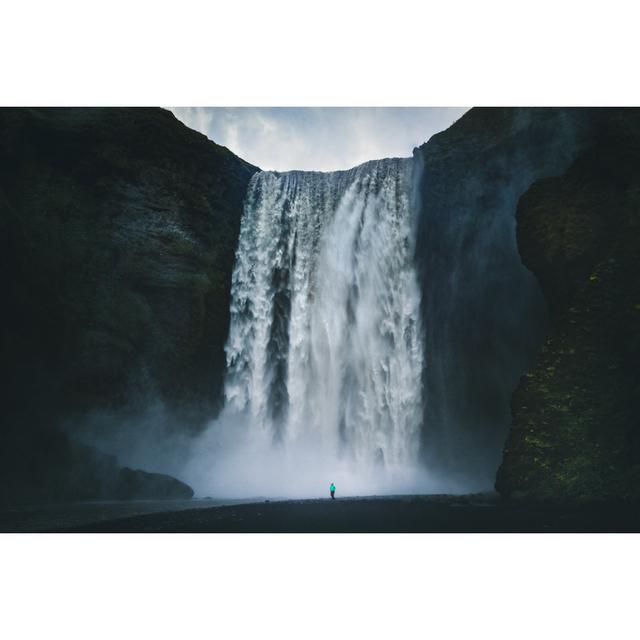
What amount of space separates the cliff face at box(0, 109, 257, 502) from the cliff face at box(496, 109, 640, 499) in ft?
36.9

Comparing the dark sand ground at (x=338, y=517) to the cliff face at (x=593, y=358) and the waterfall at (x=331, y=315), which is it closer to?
the cliff face at (x=593, y=358)

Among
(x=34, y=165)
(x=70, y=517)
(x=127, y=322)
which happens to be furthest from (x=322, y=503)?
(x=34, y=165)

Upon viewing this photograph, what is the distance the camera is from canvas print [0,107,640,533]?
1329 cm

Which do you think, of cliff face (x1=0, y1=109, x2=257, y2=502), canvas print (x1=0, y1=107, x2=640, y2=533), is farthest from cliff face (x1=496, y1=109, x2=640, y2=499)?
Answer: cliff face (x1=0, y1=109, x2=257, y2=502)

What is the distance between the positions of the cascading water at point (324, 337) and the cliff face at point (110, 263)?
3.84 feet

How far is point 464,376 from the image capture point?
18156 mm

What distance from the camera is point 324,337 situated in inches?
735

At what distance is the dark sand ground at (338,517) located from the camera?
8289 millimetres

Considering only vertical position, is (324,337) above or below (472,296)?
below

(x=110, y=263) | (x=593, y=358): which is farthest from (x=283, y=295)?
(x=593, y=358)

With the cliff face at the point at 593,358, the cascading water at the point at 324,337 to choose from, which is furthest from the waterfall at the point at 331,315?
the cliff face at the point at 593,358

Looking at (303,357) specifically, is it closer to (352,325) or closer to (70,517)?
(352,325)

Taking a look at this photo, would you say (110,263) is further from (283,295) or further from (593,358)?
(593,358)

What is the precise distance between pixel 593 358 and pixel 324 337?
930cm
